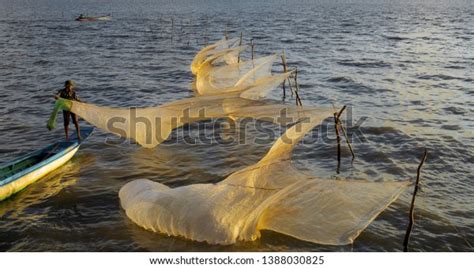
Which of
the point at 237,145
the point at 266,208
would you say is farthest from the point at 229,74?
the point at 266,208

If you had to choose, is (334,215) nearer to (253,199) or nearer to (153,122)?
(253,199)

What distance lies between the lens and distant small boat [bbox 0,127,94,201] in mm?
9648

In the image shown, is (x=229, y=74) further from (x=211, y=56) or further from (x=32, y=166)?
(x=32, y=166)

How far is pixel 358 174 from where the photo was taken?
11.2 meters

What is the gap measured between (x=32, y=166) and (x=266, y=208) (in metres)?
5.87

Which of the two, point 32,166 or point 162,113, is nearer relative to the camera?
point 32,166

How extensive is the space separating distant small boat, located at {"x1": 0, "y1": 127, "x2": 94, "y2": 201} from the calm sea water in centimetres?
24

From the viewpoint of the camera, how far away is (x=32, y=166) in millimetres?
10266

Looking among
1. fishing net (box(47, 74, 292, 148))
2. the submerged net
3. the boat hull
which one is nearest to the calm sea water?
the boat hull

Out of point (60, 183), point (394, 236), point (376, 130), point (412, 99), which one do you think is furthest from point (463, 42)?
point (60, 183)

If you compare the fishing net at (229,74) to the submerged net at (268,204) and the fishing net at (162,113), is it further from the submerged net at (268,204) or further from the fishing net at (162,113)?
the submerged net at (268,204)

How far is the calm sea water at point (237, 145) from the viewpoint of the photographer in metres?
8.53

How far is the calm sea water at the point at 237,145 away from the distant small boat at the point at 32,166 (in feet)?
0.79

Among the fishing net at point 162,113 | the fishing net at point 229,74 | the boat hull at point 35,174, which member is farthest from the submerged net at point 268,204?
the fishing net at point 229,74
